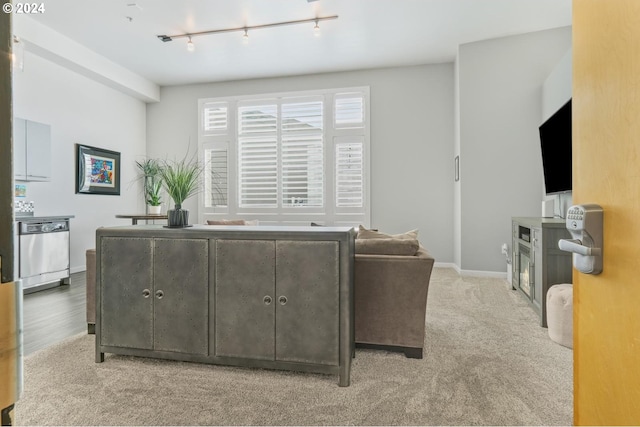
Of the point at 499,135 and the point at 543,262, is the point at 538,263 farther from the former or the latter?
the point at 499,135

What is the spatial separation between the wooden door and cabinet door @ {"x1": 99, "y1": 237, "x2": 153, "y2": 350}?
2.17m

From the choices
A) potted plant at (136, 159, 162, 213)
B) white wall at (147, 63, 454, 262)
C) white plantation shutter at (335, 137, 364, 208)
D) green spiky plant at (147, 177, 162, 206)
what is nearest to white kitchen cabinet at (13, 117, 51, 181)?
green spiky plant at (147, 177, 162, 206)

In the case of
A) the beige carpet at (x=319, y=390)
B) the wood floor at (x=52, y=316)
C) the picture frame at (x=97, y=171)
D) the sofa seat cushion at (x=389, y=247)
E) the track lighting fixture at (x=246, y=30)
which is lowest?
the beige carpet at (x=319, y=390)

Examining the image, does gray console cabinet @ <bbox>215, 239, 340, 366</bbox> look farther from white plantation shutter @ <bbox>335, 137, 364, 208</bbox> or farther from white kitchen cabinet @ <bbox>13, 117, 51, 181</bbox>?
white plantation shutter @ <bbox>335, 137, 364, 208</bbox>

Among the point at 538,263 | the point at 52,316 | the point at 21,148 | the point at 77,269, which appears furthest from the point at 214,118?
the point at 538,263

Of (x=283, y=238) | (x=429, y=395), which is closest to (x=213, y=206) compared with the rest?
(x=283, y=238)

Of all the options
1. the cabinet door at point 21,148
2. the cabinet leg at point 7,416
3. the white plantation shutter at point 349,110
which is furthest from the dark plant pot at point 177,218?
the white plantation shutter at point 349,110

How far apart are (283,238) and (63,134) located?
4757mm

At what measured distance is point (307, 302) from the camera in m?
2.03

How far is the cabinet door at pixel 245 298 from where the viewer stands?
6.82ft

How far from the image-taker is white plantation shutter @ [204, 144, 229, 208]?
6.48m

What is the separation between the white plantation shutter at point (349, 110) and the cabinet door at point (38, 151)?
411cm

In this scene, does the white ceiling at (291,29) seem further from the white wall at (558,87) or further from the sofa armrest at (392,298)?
the sofa armrest at (392,298)

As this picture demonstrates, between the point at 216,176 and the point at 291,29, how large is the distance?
9.77ft
